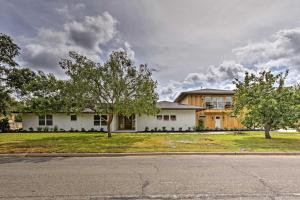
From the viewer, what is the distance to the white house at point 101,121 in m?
30.2

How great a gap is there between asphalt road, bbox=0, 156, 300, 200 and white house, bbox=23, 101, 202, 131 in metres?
21.6

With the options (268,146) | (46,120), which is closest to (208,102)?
(268,146)

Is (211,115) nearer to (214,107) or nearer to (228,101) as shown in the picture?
(214,107)

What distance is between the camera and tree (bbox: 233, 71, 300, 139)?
Result: 17484 millimetres

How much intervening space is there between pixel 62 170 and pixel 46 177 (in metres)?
1.05

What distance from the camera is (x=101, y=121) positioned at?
3058 centimetres

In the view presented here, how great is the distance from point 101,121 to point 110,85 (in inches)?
485

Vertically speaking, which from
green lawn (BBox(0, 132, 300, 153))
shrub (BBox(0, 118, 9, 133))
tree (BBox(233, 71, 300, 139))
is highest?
tree (BBox(233, 71, 300, 139))

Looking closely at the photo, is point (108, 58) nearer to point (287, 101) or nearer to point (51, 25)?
point (51, 25)

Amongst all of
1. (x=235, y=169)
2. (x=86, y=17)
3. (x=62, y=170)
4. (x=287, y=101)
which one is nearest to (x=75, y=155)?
(x=62, y=170)

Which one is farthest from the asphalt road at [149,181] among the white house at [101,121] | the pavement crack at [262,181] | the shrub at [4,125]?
the shrub at [4,125]

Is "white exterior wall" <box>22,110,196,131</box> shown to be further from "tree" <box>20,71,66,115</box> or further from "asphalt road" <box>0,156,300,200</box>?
"asphalt road" <box>0,156,300,200</box>

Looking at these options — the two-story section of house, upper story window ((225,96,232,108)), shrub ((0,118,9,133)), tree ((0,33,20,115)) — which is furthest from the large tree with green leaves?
upper story window ((225,96,232,108))

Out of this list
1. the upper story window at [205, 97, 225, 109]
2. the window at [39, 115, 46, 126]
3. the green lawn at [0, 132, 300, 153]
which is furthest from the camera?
the upper story window at [205, 97, 225, 109]
